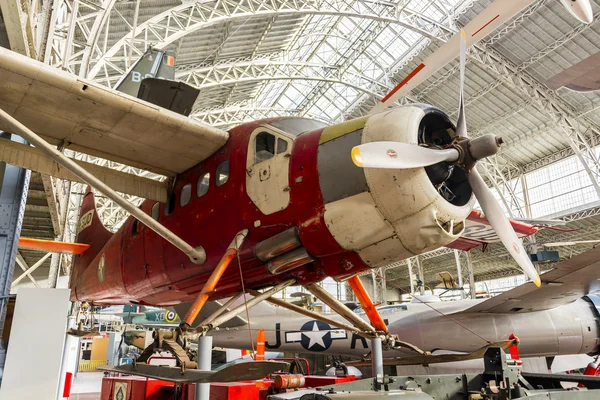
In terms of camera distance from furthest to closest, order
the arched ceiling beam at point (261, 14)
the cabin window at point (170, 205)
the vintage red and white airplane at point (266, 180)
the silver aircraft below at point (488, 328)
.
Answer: the arched ceiling beam at point (261, 14)
the silver aircraft below at point (488, 328)
the cabin window at point (170, 205)
the vintage red and white airplane at point (266, 180)

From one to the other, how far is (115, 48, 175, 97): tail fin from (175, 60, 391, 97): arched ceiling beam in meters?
11.0

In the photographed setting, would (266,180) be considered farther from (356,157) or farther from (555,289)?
(555,289)

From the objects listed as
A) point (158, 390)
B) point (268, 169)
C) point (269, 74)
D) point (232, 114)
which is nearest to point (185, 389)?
point (158, 390)

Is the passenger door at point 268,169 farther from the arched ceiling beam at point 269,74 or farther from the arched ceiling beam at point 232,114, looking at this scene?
the arched ceiling beam at point 232,114

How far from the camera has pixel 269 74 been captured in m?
25.1

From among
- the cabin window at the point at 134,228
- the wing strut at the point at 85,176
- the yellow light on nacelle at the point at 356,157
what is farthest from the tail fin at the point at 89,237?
the yellow light on nacelle at the point at 356,157

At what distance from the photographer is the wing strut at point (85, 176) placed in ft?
14.9

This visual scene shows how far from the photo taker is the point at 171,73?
34.6 ft

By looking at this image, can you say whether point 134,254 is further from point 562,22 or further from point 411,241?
point 562,22

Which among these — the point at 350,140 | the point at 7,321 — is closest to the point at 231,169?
the point at 350,140

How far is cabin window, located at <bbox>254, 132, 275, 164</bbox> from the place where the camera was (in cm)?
524

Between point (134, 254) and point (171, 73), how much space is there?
5383mm

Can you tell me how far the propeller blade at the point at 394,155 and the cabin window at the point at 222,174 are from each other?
2.17 m

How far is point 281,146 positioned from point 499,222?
2719 millimetres
